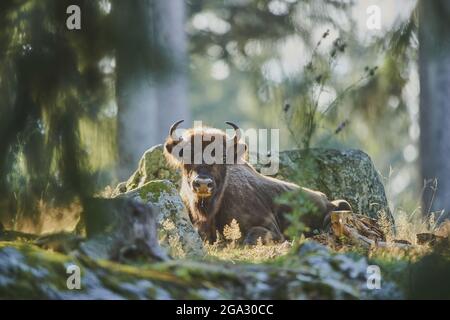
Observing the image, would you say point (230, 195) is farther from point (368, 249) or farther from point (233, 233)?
point (368, 249)

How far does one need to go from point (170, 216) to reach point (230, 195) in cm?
186

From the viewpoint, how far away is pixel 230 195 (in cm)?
870

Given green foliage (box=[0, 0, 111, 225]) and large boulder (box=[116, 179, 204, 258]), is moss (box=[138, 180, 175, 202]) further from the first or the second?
green foliage (box=[0, 0, 111, 225])

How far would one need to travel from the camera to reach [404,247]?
5.94 meters

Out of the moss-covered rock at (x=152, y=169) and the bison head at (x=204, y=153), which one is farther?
the moss-covered rock at (x=152, y=169)

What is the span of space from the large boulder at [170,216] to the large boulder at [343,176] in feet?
8.09

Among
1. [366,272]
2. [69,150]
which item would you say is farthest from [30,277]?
[366,272]

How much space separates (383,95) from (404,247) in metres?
1.54

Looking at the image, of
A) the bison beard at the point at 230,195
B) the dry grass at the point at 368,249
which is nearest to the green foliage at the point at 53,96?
the dry grass at the point at 368,249

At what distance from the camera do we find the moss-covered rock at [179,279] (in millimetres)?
4453

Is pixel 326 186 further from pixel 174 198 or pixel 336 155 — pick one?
pixel 174 198

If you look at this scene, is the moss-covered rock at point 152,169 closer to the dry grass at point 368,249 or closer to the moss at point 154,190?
the dry grass at point 368,249

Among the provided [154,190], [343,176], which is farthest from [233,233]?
[343,176]

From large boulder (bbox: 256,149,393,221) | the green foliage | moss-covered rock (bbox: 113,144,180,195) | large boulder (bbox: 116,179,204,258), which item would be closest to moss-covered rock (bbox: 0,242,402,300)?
the green foliage
